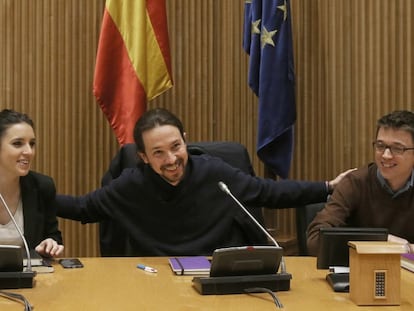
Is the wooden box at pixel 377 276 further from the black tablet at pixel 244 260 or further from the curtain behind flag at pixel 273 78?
the curtain behind flag at pixel 273 78

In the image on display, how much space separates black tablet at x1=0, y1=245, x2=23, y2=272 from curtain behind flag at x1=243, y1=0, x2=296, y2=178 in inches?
87.5

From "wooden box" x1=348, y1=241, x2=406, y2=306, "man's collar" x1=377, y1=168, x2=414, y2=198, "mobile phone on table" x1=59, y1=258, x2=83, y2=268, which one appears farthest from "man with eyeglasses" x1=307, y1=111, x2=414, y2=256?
"mobile phone on table" x1=59, y1=258, x2=83, y2=268

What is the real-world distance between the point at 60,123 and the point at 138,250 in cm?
167

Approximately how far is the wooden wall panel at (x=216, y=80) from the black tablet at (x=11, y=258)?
90.6 inches

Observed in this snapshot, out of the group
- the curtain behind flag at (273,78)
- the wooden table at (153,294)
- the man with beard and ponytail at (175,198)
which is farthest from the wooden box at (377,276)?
the curtain behind flag at (273,78)

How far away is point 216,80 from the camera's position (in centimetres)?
446

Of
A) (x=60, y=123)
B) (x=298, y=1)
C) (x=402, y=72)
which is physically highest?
(x=298, y=1)

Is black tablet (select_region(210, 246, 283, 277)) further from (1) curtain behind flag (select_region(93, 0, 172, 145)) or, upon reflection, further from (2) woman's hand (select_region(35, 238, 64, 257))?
(1) curtain behind flag (select_region(93, 0, 172, 145))

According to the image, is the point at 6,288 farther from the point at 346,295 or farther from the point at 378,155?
the point at 378,155

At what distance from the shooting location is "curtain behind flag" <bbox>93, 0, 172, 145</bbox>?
4.01 meters

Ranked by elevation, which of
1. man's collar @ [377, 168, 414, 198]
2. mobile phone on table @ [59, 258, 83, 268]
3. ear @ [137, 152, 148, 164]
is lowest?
mobile phone on table @ [59, 258, 83, 268]


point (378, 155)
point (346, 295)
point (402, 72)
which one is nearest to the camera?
point (346, 295)

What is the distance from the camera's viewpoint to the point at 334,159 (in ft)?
14.0

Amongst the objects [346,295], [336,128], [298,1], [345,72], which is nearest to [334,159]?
A: [336,128]
